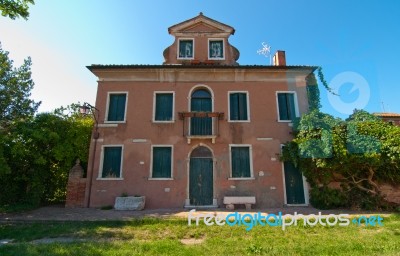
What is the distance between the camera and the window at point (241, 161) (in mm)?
12961

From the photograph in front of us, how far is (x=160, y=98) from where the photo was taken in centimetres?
1414

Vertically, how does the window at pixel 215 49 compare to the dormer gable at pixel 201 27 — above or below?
below

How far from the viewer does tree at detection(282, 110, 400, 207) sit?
36.4 ft

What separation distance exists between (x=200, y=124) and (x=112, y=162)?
4.85 metres

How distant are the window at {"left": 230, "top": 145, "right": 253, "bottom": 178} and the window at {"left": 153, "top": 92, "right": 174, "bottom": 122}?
3.72 meters

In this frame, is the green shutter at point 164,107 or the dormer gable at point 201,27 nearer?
the green shutter at point 164,107

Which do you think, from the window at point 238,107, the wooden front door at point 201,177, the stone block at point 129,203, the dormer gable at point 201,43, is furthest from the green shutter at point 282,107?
the stone block at point 129,203

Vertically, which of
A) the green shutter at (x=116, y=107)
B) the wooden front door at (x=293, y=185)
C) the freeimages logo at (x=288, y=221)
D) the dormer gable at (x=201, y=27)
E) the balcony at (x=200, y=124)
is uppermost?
the dormer gable at (x=201, y=27)

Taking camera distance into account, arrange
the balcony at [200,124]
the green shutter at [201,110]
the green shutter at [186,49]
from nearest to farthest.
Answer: the balcony at [200,124], the green shutter at [201,110], the green shutter at [186,49]

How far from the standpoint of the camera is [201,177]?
13.0m

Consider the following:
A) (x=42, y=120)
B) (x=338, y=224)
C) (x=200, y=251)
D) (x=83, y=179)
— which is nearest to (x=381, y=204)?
(x=338, y=224)

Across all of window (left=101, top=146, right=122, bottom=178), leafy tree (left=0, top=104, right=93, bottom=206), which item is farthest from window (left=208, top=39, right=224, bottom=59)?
leafy tree (left=0, top=104, right=93, bottom=206)

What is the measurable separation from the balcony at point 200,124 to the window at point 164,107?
74cm

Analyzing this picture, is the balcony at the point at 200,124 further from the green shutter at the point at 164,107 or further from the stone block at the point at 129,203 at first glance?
the stone block at the point at 129,203
